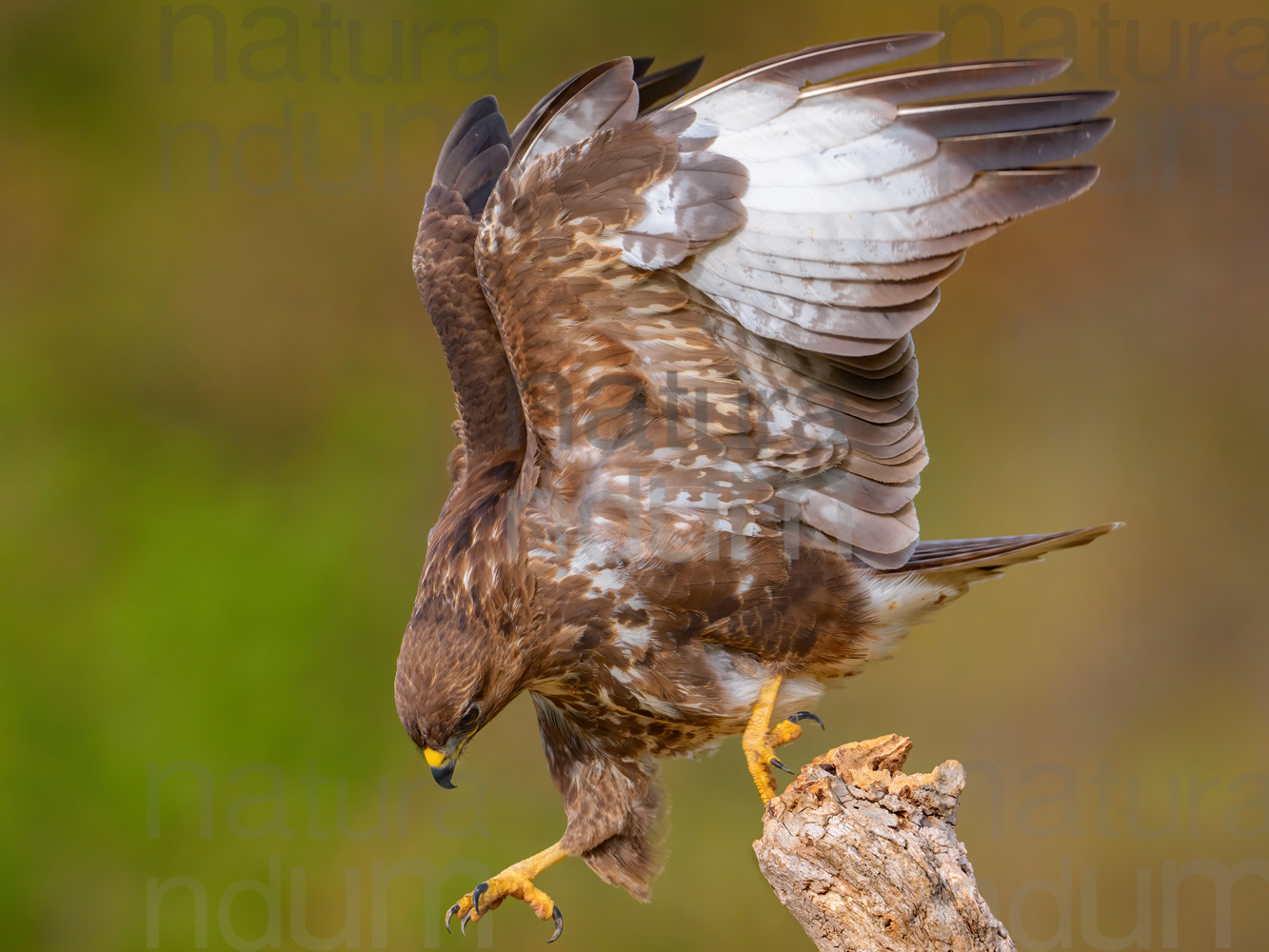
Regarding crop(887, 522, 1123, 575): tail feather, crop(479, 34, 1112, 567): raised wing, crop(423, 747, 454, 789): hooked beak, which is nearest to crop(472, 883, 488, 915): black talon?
crop(423, 747, 454, 789): hooked beak

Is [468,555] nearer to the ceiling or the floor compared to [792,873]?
nearer to the ceiling

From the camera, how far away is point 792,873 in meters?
1.96

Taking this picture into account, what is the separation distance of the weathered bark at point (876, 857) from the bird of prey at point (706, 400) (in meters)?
0.18

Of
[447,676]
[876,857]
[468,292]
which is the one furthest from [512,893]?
[468,292]

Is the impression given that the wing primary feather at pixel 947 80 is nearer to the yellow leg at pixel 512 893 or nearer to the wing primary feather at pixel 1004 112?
the wing primary feather at pixel 1004 112

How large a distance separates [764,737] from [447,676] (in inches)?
23.2

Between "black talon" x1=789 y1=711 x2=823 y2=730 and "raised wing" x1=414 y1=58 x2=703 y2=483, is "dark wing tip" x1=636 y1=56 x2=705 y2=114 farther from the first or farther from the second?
"black talon" x1=789 y1=711 x2=823 y2=730

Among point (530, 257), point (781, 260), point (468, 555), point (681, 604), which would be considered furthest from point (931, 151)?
point (468, 555)

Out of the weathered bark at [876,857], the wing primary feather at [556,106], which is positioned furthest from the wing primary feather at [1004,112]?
the weathered bark at [876,857]

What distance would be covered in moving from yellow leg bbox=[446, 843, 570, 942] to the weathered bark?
2.08 ft

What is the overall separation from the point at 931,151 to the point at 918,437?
560 millimetres

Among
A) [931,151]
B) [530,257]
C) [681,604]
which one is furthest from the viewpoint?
[681,604]

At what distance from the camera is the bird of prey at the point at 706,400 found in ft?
6.18

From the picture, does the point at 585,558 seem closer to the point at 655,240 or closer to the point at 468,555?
the point at 468,555
